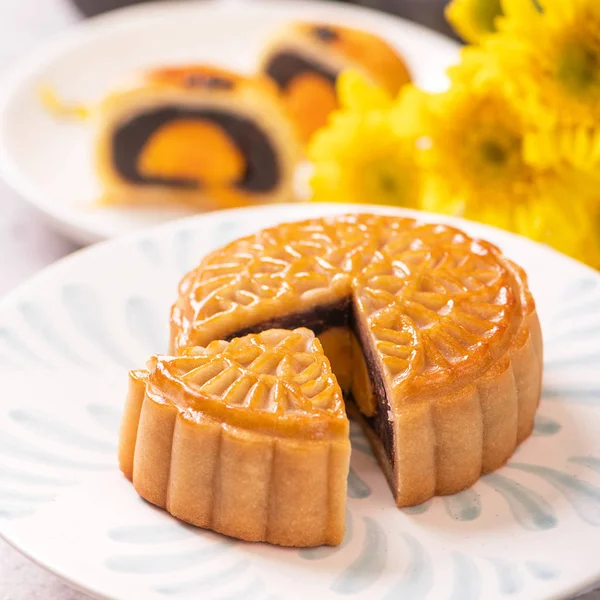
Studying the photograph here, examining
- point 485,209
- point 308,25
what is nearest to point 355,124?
point 485,209

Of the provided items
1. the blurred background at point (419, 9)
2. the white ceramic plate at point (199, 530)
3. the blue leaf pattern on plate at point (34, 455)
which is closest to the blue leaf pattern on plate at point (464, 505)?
the white ceramic plate at point (199, 530)

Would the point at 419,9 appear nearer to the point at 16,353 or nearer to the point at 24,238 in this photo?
the point at 24,238

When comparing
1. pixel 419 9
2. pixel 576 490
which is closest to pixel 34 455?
pixel 576 490

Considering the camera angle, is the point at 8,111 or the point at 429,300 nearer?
the point at 429,300

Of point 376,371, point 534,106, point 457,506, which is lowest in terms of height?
point 457,506

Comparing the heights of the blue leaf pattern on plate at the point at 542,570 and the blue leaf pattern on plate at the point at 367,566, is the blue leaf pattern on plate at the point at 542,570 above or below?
above

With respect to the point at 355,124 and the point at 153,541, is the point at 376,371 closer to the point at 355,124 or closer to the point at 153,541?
the point at 153,541

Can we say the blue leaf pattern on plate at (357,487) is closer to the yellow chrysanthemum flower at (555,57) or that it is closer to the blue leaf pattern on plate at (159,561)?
the blue leaf pattern on plate at (159,561)
